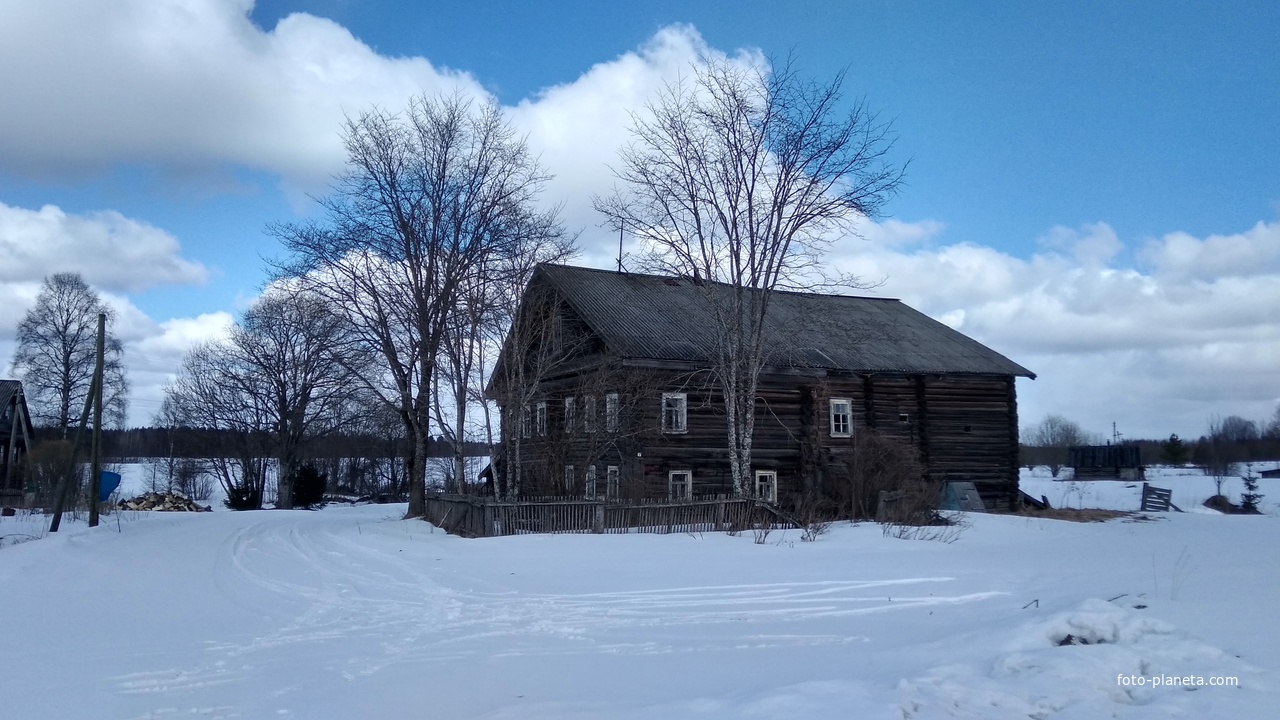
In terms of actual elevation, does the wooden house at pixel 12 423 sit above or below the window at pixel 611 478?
above

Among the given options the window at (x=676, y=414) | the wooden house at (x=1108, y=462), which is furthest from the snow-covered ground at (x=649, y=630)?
the wooden house at (x=1108, y=462)

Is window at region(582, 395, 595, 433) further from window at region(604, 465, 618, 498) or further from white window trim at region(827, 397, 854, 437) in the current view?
white window trim at region(827, 397, 854, 437)

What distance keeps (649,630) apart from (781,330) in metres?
16.6

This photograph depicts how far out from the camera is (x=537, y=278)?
Result: 2956 centimetres

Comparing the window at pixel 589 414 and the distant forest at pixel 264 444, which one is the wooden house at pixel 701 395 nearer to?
the window at pixel 589 414

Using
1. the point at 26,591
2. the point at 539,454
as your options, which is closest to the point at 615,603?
the point at 26,591

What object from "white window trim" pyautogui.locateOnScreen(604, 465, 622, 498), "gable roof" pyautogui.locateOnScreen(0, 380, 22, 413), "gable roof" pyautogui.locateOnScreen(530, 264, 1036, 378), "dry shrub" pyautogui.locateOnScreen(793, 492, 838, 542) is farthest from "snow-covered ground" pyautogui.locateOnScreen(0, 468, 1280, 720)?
"gable roof" pyautogui.locateOnScreen(0, 380, 22, 413)

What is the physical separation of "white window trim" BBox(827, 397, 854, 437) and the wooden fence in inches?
435

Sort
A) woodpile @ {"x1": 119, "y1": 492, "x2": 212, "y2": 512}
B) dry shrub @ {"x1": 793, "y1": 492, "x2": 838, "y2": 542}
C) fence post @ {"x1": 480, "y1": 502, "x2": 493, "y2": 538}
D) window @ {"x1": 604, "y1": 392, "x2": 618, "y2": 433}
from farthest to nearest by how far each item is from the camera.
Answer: woodpile @ {"x1": 119, "y1": 492, "x2": 212, "y2": 512}, window @ {"x1": 604, "y1": 392, "x2": 618, "y2": 433}, fence post @ {"x1": 480, "y1": 502, "x2": 493, "y2": 538}, dry shrub @ {"x1": 793, "y1": 492, "x2": 838, "y2": 542}

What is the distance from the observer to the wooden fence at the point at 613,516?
1889cm

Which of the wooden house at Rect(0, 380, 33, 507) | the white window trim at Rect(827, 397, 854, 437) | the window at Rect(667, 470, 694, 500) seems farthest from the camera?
the wooden house at Rect(0, 380, 33, 507)

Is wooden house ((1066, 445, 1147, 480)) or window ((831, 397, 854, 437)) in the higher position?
window ((831, 397, 854, 437))

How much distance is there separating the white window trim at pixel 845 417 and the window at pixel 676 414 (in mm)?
5603

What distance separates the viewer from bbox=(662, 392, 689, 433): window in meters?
27.5
